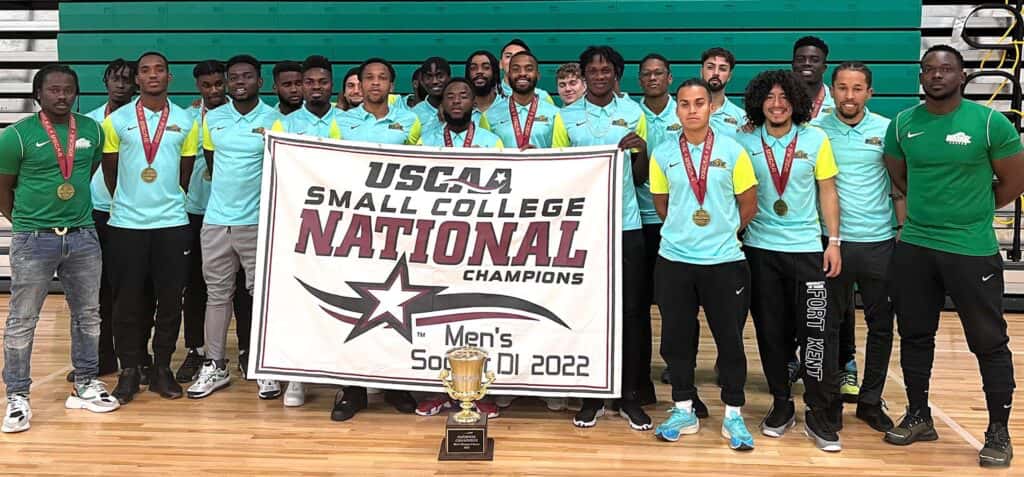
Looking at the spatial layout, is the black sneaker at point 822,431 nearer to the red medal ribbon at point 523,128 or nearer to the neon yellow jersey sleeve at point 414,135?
the red medal ribbon at point 523,128

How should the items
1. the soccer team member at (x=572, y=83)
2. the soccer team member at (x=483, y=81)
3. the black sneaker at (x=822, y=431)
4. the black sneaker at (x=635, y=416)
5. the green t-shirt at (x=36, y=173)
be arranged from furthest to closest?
the soccer team member at (x=483, y=81)
the soccer team member at (x=572, y=83)
the black sneaker at (x=635, y=416)
the green t-shirt at (x=36, y=173)
the black sneaker at (x=822, y=431)

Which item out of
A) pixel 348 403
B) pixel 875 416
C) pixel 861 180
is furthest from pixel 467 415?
pixel 861 180

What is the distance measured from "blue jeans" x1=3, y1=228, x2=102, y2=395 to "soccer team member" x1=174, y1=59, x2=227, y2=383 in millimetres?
456

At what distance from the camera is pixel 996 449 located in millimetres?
3012

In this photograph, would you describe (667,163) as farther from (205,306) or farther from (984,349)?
(205,306)

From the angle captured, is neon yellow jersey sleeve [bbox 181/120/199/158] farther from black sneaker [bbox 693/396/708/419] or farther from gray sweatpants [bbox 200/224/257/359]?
black sneaker [bbox 693/396/708/419]

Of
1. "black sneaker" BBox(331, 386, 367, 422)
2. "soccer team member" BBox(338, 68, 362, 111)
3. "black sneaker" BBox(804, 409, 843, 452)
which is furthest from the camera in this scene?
"soccer team member" BBox(338, 68, 362, 111)

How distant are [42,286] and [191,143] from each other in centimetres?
86

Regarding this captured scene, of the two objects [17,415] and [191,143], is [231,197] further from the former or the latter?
[17,415]

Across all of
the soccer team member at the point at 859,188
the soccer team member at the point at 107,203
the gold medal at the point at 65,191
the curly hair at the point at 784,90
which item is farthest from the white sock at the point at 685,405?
the soccer team member at the point at 107,203

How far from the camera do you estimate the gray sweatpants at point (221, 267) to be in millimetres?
3723

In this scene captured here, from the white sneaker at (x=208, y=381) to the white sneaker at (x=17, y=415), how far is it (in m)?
0.65

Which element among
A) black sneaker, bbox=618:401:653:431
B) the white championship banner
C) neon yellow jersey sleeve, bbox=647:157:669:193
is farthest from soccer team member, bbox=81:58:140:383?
neon yellow jersey sleeve, bbox=647:157:669:193

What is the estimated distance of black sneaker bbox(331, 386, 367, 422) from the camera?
3.49 metres
